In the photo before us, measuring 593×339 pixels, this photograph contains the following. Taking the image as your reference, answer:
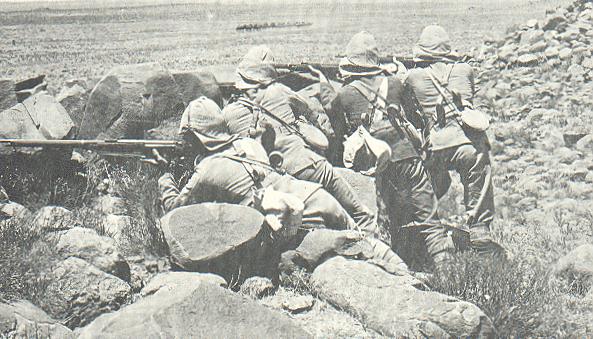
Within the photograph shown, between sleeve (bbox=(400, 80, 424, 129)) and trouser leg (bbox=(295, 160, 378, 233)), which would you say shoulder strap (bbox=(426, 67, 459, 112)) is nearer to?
sleeve (bbox=(400, 80, 424, 129))

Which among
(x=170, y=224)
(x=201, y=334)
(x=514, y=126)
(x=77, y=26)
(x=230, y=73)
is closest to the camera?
(x=201, y=334)

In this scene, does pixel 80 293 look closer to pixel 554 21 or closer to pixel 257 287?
pixel 257 287

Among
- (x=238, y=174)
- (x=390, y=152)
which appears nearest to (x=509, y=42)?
(x=390, y=152)

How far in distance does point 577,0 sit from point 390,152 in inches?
413

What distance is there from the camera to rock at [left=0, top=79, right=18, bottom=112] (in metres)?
6.56

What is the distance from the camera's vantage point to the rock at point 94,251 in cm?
507

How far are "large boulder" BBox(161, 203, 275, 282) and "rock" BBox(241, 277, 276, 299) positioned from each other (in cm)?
10

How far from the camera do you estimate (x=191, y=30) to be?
1493cm

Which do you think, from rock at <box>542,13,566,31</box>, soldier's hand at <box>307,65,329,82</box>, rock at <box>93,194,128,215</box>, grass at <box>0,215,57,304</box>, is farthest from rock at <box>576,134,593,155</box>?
grass at <box>0,215,57,304</box>

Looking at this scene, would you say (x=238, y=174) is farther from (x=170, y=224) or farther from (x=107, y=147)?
(x=107, y=147)

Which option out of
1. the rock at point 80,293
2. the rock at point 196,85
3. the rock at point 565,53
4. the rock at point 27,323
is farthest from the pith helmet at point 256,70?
the rock at point 565,53

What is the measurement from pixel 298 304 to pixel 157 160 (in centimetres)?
228

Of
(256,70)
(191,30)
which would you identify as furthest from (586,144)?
(191,30)

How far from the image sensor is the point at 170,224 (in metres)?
5.24
